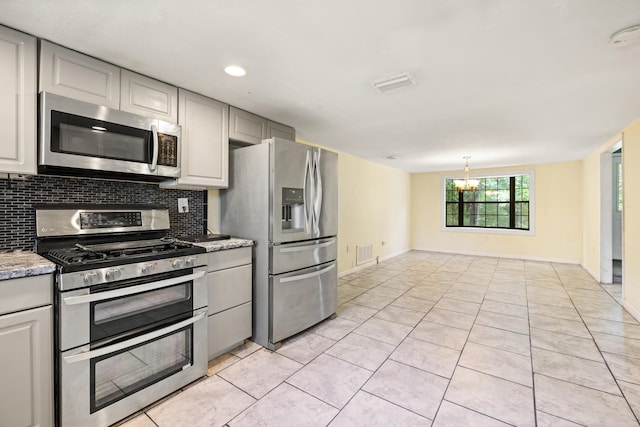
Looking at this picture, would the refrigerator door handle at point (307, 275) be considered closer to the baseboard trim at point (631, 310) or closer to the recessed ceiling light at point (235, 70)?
the recessed ceiling light at point (235, 70)

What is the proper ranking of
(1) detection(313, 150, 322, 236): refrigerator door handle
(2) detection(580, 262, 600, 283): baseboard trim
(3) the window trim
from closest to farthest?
(1) detection(313, 150, 322, 236): refrigerator door handle
(2) detection(580, 262, 600, 283): baseboard trim
(3) the window trim

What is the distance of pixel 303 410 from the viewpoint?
180 centimetres

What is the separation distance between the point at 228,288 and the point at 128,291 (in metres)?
0.82

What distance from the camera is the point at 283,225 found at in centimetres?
271

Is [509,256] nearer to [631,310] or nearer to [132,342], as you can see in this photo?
[631,310]

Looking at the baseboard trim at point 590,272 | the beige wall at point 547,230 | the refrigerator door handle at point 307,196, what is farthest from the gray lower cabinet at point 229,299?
the beige wall at point 547,230

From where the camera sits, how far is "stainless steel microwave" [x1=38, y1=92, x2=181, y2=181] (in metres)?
Answer: 1.73

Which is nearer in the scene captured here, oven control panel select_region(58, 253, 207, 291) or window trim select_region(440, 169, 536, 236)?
oven control panel select_region(58, 253, 207, 291)

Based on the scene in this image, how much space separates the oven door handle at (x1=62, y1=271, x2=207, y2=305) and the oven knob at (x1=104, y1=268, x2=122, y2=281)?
0.25 feet

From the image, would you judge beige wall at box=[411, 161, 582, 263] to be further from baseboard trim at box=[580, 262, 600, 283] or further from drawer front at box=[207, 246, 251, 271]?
drawer front at box=[207, 246, 251, 271]

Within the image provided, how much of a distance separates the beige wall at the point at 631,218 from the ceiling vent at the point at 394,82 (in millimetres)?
3037

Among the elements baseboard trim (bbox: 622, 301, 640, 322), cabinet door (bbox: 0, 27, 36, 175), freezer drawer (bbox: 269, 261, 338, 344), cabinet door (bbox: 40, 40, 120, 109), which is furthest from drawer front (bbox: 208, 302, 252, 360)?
baseboard trim (bbox: 622, 301, 640, 322)

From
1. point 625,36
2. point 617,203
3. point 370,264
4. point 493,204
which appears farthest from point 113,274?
point 617,203

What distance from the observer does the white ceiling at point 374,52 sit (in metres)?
1.52
